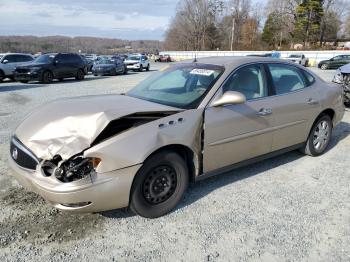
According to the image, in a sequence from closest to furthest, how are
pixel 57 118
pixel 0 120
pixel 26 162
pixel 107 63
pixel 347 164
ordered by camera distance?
pixel 26 162 < pixel 57 118 < pixel 347 164 < pixel 0 120 < pixel 107 63

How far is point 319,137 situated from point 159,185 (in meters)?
3.21

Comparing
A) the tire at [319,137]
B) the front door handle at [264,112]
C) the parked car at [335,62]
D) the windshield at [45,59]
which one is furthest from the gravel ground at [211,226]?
the parked car at [335,62]

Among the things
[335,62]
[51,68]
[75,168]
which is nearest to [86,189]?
[75,168]

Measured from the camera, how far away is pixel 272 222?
3436 millimetres

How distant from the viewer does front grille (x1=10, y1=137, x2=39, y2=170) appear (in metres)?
3.17

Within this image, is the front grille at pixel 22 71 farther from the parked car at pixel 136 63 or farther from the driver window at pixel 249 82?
the driver window at pixel 249 82

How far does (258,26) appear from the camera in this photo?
77.3m

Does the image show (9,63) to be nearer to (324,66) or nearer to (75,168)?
(75,168)

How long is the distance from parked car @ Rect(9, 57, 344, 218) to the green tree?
6448cm

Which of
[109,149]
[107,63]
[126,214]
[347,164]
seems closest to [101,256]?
[126,214]

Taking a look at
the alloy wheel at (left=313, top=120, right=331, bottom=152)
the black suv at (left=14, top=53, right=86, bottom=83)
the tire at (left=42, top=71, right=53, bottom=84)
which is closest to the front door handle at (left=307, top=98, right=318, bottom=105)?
the alloy wheel at (left=313, top=120, right=331, bottom=152)

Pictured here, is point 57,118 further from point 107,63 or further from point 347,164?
point 107,63

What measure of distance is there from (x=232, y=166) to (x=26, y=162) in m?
2.37

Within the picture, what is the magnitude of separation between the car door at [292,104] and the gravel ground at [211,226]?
2.01 ft
